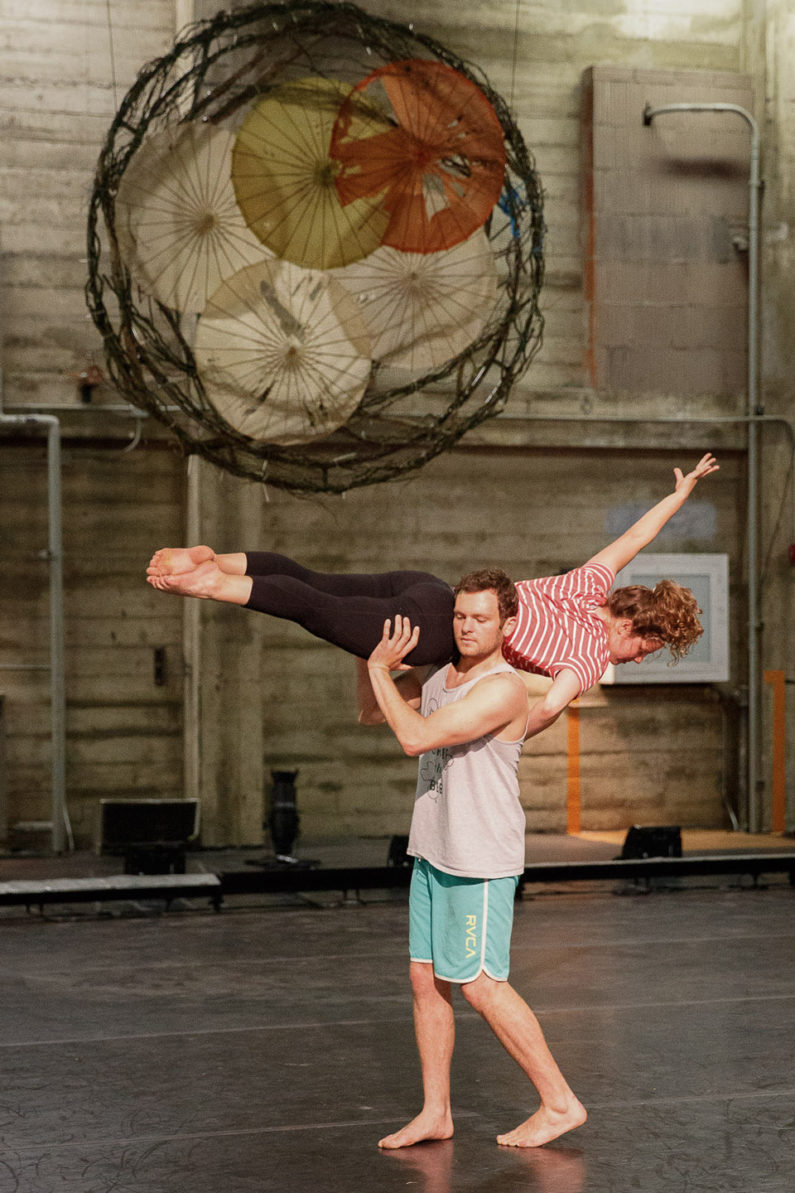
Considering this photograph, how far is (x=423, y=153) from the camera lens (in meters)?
9.18

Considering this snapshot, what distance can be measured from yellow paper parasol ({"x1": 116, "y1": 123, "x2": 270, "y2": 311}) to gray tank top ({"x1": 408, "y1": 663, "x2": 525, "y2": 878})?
5.15 meters

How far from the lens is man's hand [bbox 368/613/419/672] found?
4.30 m

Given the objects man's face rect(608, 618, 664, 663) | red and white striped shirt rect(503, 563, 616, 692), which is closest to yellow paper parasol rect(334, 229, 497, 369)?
red and white striped shirt rect(503, 563, 616, 692)

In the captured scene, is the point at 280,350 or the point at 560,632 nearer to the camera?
the point at 560,632

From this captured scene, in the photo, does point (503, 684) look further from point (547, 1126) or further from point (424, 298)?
point (424, 298)

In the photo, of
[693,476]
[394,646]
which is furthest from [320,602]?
[693,476]

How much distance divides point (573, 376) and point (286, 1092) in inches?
297

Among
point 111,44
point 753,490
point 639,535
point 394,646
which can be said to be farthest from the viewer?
point 753,490

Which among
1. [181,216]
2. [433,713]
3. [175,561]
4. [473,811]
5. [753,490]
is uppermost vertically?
[181,216]

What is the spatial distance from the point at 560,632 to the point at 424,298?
5.24m

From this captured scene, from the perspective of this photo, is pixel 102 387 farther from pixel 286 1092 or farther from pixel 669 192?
pixel 286 1092

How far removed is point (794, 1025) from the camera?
621cm

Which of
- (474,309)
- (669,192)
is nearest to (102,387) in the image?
(474,309)

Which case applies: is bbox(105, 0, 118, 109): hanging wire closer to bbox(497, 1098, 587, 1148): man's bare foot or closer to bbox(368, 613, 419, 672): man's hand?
bbox(368, 613, 419, 672): man's hand
